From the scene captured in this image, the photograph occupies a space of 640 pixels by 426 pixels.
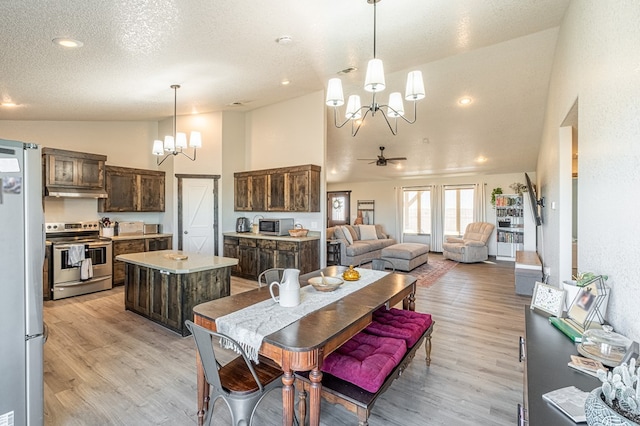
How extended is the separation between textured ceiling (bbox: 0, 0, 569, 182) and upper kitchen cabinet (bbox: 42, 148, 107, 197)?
0.71m

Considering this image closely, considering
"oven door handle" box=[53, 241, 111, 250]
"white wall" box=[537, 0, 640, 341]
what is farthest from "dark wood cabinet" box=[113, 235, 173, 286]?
"white wall" box=[537, 0, 640, 341]

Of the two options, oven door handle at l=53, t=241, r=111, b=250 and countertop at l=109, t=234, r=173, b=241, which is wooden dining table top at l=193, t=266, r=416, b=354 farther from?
countertop at l=109, t=234, r=173, b=241

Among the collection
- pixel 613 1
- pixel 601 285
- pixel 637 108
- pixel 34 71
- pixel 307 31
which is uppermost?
pixel 307 31

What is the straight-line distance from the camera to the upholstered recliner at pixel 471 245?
8.18m

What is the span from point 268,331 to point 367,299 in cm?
85

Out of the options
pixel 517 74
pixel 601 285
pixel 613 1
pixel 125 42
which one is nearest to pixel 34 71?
pixel 125 42

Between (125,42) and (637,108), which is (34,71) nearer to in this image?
(125,42)

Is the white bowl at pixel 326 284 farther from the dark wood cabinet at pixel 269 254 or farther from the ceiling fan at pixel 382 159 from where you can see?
the ceiling fan at pixel 382 159

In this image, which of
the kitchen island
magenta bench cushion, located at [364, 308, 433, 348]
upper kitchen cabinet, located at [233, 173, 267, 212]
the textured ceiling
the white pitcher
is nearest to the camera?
the white pitcher

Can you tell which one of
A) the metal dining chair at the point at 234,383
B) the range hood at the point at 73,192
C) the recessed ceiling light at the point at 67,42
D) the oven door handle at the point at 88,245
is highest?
the recessed ceiling light at the point at 67,42

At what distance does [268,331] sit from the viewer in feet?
5.45

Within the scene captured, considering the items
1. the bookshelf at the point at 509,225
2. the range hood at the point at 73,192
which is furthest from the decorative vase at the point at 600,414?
the bookshelf at the point at 509,225

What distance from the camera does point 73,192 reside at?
5066 mm

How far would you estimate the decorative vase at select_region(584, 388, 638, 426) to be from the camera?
781 millimetres
